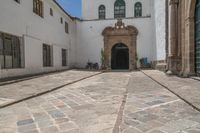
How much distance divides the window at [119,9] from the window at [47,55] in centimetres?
983

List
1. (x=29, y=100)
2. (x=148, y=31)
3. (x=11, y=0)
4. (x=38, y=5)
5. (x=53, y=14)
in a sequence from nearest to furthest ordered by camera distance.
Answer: (x=29, y=100), (x=11, y=0), (x=38, y=5), (x=53, y=14), (x=148, y=31)

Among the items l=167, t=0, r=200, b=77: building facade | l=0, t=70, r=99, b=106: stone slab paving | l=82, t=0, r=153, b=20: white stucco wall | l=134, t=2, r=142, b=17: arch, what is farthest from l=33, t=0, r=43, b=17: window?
l=134, t=2, r=142, b=17: arch

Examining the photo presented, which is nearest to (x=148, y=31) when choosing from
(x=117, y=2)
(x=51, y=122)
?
(x=117, y=2)

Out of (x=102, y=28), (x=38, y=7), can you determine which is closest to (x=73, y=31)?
(x=102, y=28)

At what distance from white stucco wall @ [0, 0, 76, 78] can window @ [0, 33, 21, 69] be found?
0.24 meters

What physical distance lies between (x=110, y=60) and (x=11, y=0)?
1239 centimetres

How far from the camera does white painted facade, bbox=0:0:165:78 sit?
11.3 m

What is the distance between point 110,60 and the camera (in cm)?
2183

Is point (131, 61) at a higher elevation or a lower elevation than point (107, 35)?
lower

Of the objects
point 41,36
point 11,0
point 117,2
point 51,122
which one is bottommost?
point 51,122

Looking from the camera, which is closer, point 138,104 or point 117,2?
point 138,104

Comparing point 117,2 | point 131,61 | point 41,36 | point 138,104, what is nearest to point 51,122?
point 138,104

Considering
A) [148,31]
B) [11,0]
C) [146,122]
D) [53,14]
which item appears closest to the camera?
[146,122]

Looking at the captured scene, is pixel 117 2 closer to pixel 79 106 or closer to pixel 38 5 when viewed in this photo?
pixel 38 5
